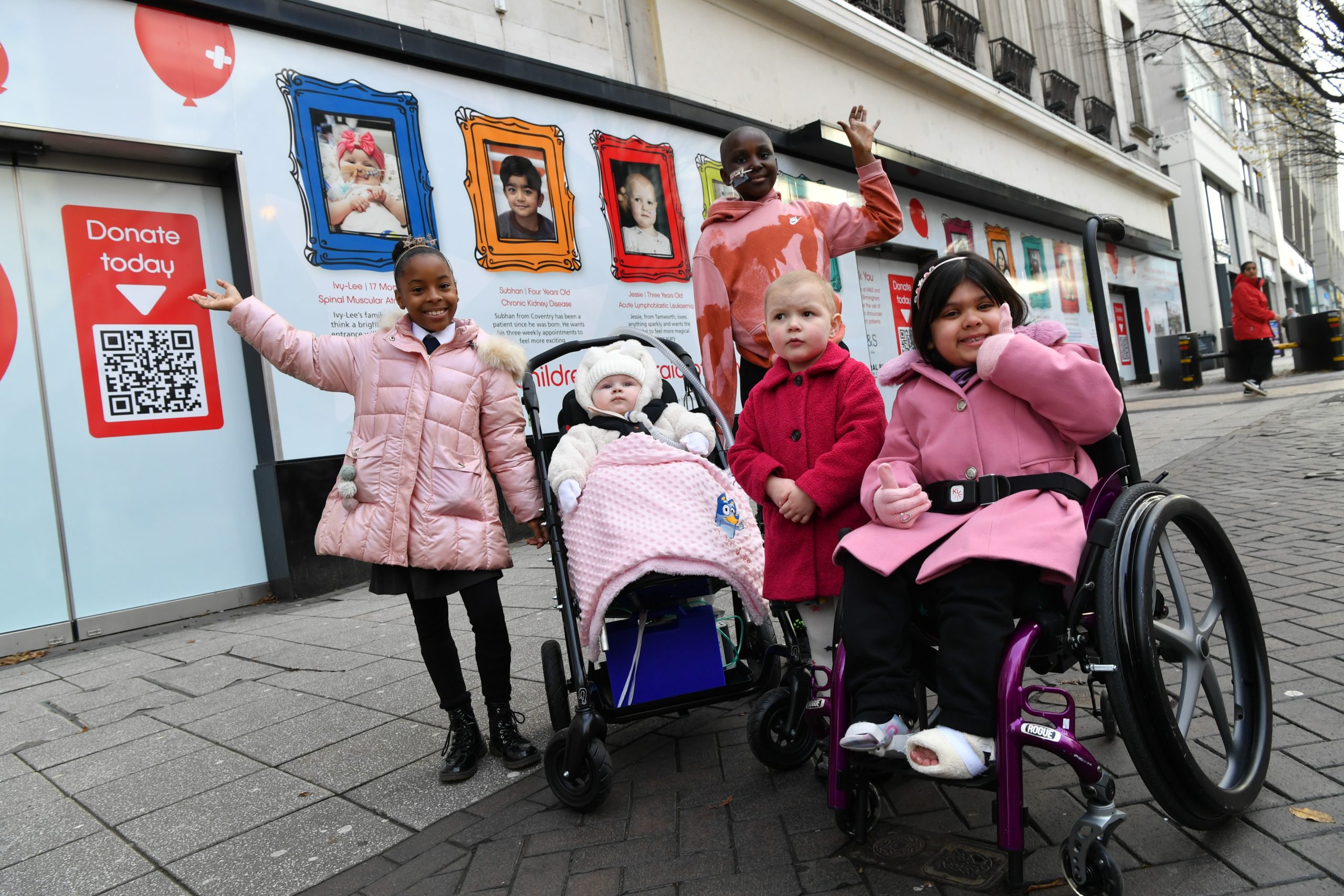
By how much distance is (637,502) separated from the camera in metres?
2.61

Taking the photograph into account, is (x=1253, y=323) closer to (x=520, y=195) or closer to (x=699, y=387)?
(x=520, y=195)

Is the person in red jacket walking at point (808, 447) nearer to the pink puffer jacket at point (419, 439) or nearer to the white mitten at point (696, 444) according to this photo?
the white mitten at point (696, 444)

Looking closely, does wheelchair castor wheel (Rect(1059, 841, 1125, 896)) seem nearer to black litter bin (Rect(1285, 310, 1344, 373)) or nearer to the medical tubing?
the medical tubing

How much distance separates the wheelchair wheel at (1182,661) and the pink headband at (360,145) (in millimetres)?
6126

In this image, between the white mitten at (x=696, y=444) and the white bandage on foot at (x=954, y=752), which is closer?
the white bandage on foot at (x=954, y=752)

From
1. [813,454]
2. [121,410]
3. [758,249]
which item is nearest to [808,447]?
[813,454]

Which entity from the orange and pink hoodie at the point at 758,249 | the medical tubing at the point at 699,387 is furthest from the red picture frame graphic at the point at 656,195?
the medical tubing at the point at 699,387

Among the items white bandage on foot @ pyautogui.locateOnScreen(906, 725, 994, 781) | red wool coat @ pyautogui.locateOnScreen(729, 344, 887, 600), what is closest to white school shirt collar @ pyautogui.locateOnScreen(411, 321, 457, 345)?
red wool coat @ pyautogui.locateOnScreen(729, 344, 887, 600)

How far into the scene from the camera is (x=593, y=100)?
8.31 meters

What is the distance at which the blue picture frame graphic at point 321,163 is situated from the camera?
6.18 m

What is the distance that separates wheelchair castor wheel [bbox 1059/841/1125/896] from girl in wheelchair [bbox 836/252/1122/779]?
252mm

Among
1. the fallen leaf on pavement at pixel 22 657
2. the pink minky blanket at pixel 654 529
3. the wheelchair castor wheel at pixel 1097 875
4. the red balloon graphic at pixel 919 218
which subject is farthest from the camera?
the red balloon graphic at pixel 919 218

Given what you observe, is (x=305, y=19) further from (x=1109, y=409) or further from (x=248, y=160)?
(x=1109, y=409)

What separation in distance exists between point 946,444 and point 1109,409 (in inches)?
14.5
